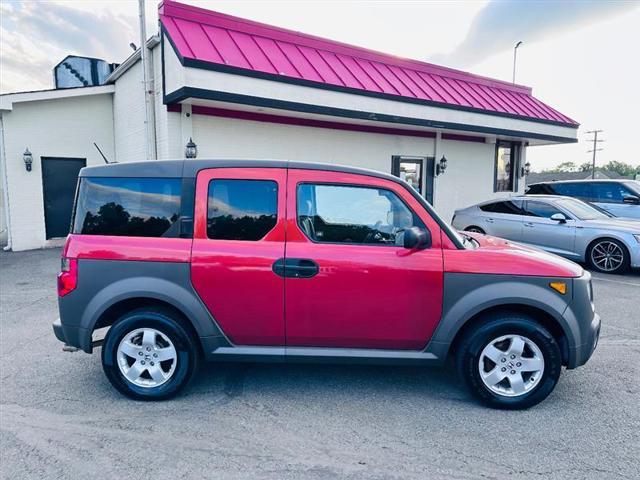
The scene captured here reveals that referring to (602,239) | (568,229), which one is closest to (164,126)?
(568,229)

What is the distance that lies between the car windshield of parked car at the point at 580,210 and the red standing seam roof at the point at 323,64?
4011mm

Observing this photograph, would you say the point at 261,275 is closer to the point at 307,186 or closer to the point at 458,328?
the point at 307,186

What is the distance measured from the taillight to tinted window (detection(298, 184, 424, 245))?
5.95ft

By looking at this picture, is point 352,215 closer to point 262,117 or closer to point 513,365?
point 513,365

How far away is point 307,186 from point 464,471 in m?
2.23

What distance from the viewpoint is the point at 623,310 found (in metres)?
5.78

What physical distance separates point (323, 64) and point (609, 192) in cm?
837

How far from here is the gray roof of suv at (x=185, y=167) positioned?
3.33 m

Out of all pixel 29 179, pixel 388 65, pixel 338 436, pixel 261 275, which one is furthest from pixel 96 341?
pixel 388 65

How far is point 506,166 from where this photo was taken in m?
14.4

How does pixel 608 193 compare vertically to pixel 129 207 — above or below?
above

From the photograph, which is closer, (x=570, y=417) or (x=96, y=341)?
(x=570, y=417)

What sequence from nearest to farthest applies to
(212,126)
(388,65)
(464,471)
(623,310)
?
(464,471) → (623,310) → (212,126) → (388,65)

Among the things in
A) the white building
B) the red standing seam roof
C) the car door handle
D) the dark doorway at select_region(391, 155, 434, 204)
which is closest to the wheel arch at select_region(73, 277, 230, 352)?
the car door handle
